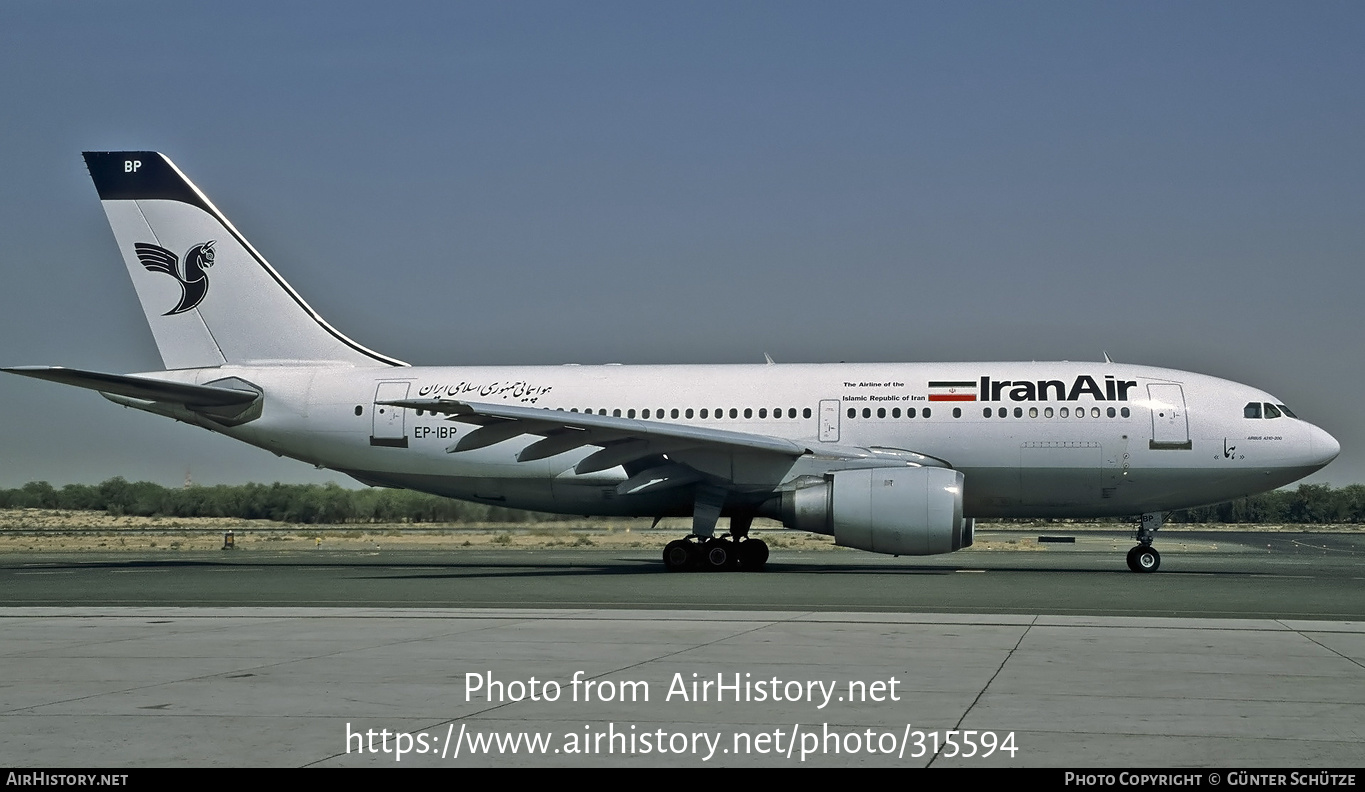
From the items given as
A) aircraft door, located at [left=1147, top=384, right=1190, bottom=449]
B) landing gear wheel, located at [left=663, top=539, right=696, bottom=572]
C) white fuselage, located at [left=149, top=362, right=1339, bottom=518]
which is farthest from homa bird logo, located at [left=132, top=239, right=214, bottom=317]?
aircraft door, located at [left=1147, top=384, right=1190, bottom=449]

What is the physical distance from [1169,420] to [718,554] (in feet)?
25.6

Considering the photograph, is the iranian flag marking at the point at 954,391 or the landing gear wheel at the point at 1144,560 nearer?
the landing gear wheel at the point at 1144,560

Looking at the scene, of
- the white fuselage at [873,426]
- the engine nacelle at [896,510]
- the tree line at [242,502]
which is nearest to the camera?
the engine nacelle at [896,510]

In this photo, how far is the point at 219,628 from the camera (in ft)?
38.3

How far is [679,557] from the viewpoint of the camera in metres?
22.0

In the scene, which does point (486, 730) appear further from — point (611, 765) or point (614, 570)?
point (614, 570)

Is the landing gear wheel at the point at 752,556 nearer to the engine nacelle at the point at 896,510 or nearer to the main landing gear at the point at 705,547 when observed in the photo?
the main landing gear at the point at 705,547

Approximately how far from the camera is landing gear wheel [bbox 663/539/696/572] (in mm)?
21844

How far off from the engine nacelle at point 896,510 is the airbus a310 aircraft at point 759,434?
0.03 m

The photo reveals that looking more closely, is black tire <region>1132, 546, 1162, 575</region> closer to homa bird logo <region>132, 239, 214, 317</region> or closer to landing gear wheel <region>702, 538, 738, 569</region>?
landing gear wheel <region>702, 538, 738, 569</region>

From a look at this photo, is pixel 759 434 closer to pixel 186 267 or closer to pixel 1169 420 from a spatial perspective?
pixel 1169 420

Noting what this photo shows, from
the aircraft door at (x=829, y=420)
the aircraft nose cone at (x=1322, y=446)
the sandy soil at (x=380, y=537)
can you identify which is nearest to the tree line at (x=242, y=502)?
the sandy soil at (x=380, y=537)

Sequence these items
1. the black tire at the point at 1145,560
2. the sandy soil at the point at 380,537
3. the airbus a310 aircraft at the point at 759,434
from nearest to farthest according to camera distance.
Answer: the airbus a310 aircraft at the point at 759,434 < the black tire at the point at 1145,560 < the sandy soil at the point at 380,537

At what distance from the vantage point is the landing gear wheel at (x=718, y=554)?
2188cm
